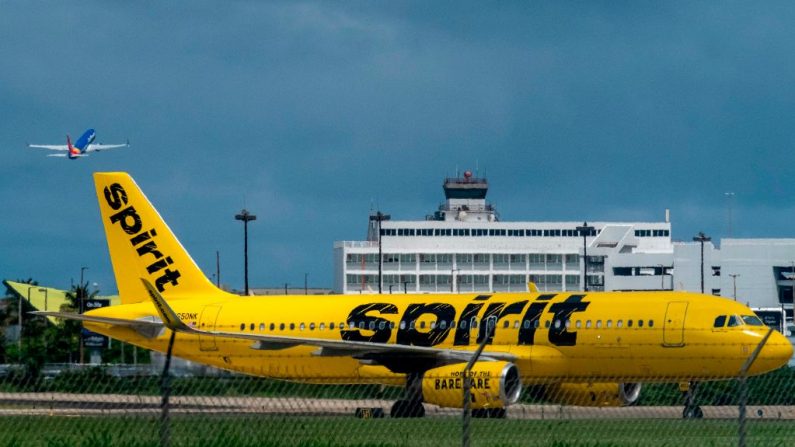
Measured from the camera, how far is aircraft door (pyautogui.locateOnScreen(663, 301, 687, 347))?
114 ft

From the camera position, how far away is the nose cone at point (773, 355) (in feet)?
111

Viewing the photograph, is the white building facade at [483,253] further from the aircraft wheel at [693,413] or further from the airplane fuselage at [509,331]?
the aircraft wheel at [693,413]

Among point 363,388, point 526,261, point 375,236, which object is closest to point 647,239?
point 526,261

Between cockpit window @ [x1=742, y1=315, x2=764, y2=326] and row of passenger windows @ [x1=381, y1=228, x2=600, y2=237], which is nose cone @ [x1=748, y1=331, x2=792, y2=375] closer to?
cockpit window @ [x1=742, y1=315, x2=764, y2=326]

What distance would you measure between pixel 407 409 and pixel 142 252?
11238 mm

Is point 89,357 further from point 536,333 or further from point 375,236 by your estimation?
point 375,236

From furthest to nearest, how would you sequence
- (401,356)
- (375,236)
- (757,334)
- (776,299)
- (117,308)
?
(375,236)
(776,299)
(117,308)
(401,356)
(757,334)

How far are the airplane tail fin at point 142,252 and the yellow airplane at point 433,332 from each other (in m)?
0.03

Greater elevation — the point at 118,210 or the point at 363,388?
the point at 118,210

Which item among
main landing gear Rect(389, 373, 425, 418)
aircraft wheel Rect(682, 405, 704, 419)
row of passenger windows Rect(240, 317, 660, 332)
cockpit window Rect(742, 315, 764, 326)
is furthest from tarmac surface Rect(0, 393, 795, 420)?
cockpit window Rect(742, 315, 764, 326)

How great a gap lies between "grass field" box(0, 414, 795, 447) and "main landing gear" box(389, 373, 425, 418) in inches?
248

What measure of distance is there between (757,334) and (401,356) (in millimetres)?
7984

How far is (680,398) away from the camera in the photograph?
127 feet

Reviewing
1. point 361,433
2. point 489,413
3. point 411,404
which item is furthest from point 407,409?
point 361,433
